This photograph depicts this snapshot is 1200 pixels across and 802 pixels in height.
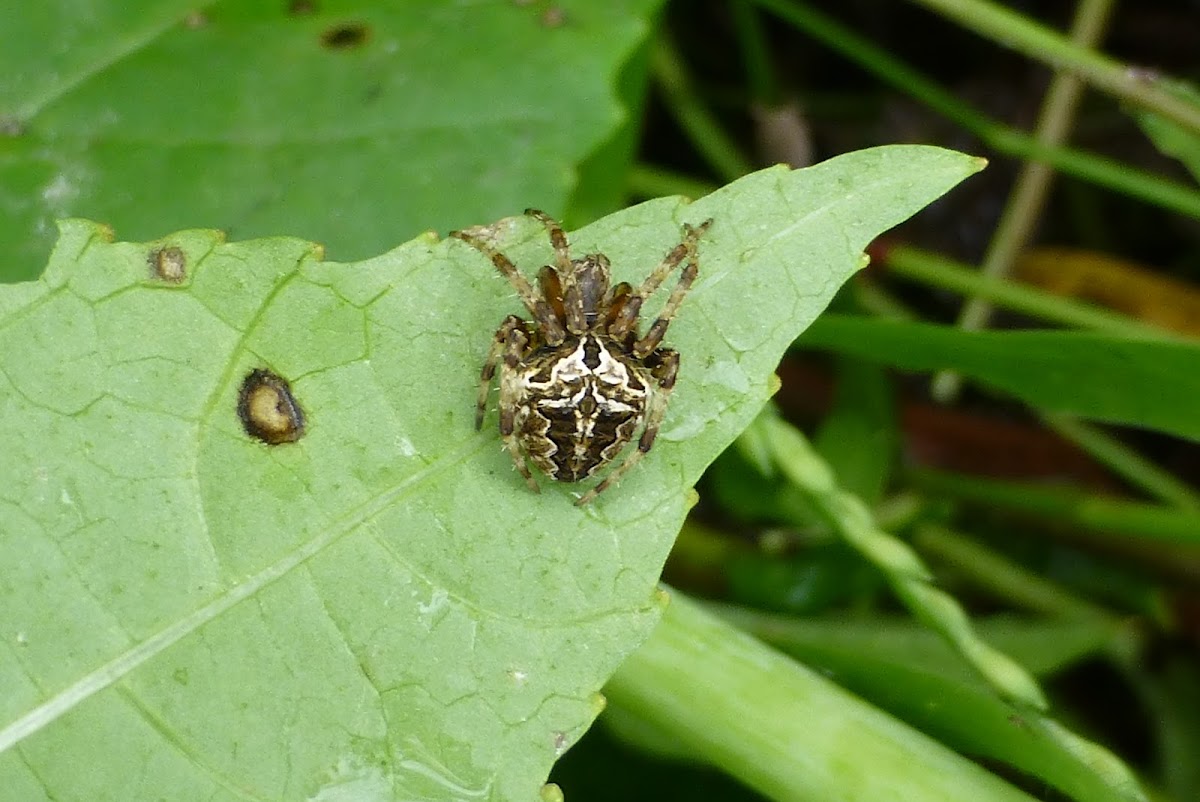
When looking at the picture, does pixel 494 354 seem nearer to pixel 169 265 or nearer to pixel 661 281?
pixel 661 281

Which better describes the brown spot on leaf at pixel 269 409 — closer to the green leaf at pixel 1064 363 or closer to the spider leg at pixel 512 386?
the spider leg at pixel 512 386

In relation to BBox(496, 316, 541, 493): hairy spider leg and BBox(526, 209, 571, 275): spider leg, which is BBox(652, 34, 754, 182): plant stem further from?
BBox(496, 316, 541, 493): hairy spider leg

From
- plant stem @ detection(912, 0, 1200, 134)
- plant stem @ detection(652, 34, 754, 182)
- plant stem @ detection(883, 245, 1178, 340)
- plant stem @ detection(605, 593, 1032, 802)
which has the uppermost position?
plant stem @ detection(912, 0, 1200, 134)

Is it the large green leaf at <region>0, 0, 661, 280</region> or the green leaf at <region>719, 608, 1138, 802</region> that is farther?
the large green leaf at <region>0, 0, 661, 280</region>

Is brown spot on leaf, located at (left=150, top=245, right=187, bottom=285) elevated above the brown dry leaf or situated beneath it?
elevated above

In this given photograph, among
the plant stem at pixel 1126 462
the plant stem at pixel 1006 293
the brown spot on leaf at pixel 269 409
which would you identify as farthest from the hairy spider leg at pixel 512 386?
the plant stem at pixel 1126 462

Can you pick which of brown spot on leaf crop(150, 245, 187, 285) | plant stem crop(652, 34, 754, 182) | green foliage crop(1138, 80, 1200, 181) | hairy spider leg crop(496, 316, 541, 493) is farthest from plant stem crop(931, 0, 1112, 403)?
brown spot on leaf crop(150, 245, 187, 285)

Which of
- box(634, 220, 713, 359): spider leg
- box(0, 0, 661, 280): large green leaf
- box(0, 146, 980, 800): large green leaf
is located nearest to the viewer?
box(0, 146, 980, 800): large green leaf

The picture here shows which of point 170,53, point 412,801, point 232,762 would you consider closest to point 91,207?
point 170,53

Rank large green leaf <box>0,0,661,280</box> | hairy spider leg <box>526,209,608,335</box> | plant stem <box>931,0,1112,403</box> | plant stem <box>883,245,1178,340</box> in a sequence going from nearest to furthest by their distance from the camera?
hairy spider leg <box>526,209,608,335</box> → large green leaf <box>0,0,661,280</box> → plant stem <box>883,245,1178,340</box> → plant stem <box>931,0,1112,403</box>
